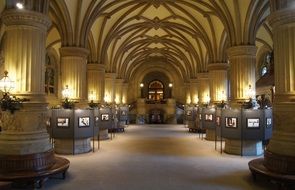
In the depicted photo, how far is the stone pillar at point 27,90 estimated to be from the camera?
9.74 m

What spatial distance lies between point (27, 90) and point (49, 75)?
21.0 metres

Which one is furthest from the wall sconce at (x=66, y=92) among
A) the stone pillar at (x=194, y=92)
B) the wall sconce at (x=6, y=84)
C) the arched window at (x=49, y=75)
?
the stone pillar at (x=194, y=92)

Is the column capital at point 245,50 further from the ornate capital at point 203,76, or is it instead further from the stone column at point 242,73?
the ornate capital at point 203,76

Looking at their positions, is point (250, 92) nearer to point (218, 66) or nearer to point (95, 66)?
point (218, 66)

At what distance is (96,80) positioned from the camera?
21.7 m

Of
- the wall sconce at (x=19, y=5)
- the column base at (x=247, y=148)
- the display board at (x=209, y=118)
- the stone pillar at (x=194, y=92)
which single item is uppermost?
the wall sconce at (x=19, y=5)

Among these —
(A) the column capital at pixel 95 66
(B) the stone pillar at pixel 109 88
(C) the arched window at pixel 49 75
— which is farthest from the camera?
(C) the arched window at pixel 49 75

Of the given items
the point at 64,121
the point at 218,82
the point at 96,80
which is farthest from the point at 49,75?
the point at 64,121

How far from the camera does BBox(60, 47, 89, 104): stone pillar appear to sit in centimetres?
1634

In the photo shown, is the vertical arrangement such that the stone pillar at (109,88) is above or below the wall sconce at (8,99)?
above

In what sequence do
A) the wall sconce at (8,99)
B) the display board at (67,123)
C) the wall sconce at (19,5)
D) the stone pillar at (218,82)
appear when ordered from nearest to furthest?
the wall sconce at (8,99)
the wall sconce at (19,5)
the display board at (67,123)
the stone pillar at (218,82)

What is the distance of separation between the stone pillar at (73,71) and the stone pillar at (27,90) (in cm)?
553

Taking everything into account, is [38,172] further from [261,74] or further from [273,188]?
[261,74]

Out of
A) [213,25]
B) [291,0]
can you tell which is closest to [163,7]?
[213,25]
